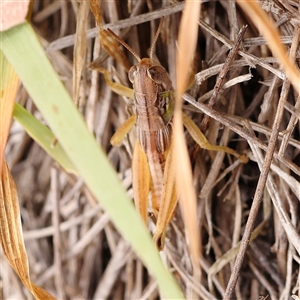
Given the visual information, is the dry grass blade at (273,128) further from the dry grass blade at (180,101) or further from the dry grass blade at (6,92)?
the dry grass blade at (6,92)

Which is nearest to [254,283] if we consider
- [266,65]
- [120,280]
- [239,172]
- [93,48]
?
[239,172]

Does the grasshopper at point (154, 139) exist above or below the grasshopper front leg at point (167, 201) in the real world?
above

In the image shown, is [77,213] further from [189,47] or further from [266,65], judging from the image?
[189,47]

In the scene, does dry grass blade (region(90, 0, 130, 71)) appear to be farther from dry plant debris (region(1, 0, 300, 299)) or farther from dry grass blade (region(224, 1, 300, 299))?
dry grass blade (region(224, 1, 300, 299))

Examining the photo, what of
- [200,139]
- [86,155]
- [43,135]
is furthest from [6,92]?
[200,139]

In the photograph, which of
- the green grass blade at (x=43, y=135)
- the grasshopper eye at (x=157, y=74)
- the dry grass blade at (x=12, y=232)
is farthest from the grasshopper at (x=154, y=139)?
the dry grass blade at (x=12, y=232)

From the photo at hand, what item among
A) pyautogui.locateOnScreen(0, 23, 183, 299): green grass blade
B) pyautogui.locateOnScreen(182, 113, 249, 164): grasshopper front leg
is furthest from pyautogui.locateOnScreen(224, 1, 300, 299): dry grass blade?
pyautogui.locateOnScreen(0, 23, 183, 299): green grass blade

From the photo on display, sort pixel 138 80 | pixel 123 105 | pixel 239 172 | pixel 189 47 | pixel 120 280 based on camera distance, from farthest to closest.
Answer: pixel 120 280 → pixel 123 105 → pixel 239 172 → pixel 138 80 → pixel 189 47
